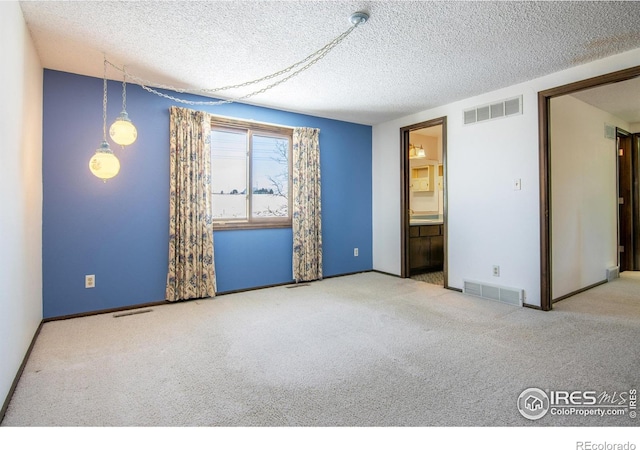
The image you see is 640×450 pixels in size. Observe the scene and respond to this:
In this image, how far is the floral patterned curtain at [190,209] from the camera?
12.3 feet

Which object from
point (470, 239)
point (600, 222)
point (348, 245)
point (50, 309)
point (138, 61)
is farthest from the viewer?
point (348, 245)

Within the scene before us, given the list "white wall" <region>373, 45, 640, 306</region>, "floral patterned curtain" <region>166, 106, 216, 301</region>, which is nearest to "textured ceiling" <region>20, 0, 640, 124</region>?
"white wall" <region>373, 45, 640, 306</region>

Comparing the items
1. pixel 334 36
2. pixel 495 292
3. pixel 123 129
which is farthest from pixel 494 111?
pixel 123 129

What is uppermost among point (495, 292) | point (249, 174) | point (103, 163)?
point (249, 174)

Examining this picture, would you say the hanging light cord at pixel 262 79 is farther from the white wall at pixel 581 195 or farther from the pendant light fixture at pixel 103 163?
Result: the white wall at pixel 581 195

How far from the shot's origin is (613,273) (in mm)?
4836

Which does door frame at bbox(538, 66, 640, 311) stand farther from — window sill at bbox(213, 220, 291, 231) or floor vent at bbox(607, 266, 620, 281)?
window sill at bbox(213, 220, 291, 231)

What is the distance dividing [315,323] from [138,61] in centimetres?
287

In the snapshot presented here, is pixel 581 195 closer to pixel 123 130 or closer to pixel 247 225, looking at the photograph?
pixel 247 225

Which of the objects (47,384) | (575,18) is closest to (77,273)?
(47,384)

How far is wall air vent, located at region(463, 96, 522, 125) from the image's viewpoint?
3.69m

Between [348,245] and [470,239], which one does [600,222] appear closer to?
[470,239]

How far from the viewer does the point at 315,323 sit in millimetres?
3121

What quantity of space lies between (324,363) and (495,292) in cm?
255
